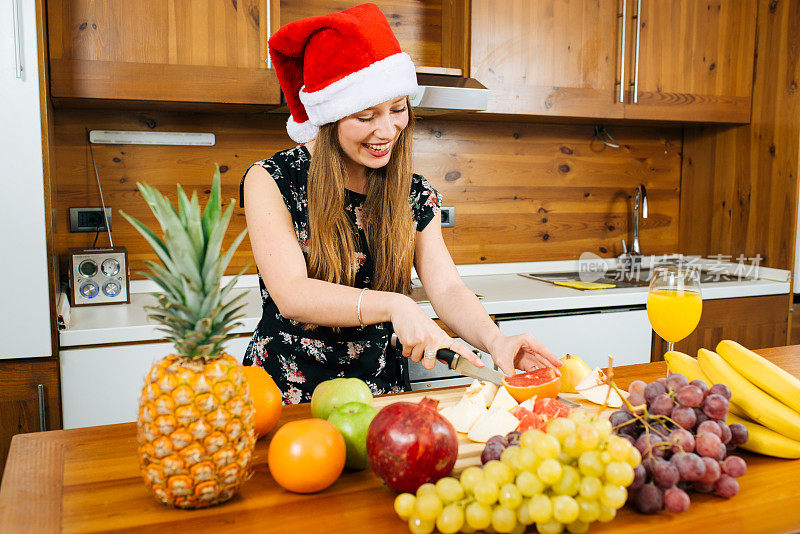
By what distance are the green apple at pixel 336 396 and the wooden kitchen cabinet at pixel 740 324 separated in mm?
2004

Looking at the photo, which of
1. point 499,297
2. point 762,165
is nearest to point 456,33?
point 499,297

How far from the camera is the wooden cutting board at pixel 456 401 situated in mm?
920

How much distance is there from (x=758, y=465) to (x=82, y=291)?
206cm

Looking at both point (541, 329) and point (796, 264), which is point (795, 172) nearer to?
point (796, 264)

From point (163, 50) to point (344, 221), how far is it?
1.05m

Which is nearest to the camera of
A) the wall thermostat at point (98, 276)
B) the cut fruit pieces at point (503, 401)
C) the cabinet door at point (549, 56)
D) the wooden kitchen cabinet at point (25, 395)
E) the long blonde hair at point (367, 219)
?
the cut fruit pieces at point (503, 401)

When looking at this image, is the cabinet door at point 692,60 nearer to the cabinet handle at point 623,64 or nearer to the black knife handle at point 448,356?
the cabinet handle at point 623,64

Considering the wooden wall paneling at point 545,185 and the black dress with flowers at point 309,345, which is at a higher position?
the wooden wall paneling at point 545,185

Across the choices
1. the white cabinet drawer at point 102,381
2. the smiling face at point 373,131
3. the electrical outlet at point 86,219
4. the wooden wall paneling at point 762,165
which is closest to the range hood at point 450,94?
the smiling face at point 373,131

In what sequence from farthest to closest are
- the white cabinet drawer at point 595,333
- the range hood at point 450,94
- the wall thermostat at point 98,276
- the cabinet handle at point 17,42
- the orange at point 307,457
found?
the white cabinet drawer at point 595,333
the range hood at point 450,94
the wall thermostat at point 98,276
the cabinet handle at point 17,42
the orange at point 307,457

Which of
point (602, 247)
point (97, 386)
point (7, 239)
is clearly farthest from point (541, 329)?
point (7, 239)

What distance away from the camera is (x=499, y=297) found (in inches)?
97.2

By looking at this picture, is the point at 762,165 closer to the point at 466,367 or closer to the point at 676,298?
the point at 676,298

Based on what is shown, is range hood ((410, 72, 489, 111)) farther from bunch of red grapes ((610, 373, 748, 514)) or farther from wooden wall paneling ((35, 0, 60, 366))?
bunch of red grapes ((610, 373, 748, 514))
